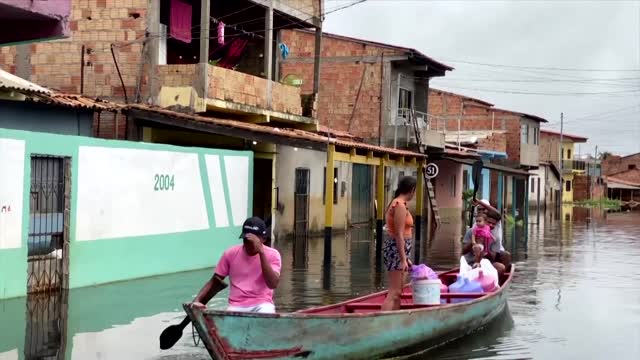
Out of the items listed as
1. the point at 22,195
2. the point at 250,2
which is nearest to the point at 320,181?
the point at 250,2

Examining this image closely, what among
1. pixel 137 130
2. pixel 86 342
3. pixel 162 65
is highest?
pixel 162 65

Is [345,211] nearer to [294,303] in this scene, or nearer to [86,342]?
[294,303]

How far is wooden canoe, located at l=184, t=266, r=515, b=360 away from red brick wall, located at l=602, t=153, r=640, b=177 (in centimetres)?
9140

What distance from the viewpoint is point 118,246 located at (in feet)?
45.7

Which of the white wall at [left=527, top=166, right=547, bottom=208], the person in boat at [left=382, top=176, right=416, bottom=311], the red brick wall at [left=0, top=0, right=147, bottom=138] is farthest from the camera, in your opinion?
the white wall at [left=527, top=166, right=547, bottom=208]

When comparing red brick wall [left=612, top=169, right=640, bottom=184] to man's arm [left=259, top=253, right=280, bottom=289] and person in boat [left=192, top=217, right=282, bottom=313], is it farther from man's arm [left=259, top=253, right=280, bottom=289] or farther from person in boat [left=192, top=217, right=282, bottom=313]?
man's arm [left=259, top=253, right=280, bottom=289]

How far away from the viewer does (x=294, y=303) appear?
1315cm

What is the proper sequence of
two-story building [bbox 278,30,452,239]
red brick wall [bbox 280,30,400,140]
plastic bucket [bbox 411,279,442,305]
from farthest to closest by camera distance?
red brick wall [bbox 280,30,400,140], two-story building [bbox 278,30,452,239], plastic bucket [bbox 411,279,442,305]

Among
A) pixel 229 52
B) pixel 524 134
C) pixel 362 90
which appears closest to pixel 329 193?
pixel 229 52

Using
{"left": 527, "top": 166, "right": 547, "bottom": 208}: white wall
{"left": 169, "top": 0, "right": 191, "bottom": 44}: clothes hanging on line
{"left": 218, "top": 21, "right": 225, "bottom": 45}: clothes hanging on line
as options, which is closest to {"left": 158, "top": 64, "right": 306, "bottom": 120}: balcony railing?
{"left": 218, "top": 21, "right": 225, "bottom": 45}: clothes hanging on line

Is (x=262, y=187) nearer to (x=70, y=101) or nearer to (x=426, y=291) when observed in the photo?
(x=70, y=101)

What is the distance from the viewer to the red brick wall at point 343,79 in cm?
3306

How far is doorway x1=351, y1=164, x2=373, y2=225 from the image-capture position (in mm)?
31719

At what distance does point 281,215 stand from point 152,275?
10.5m
